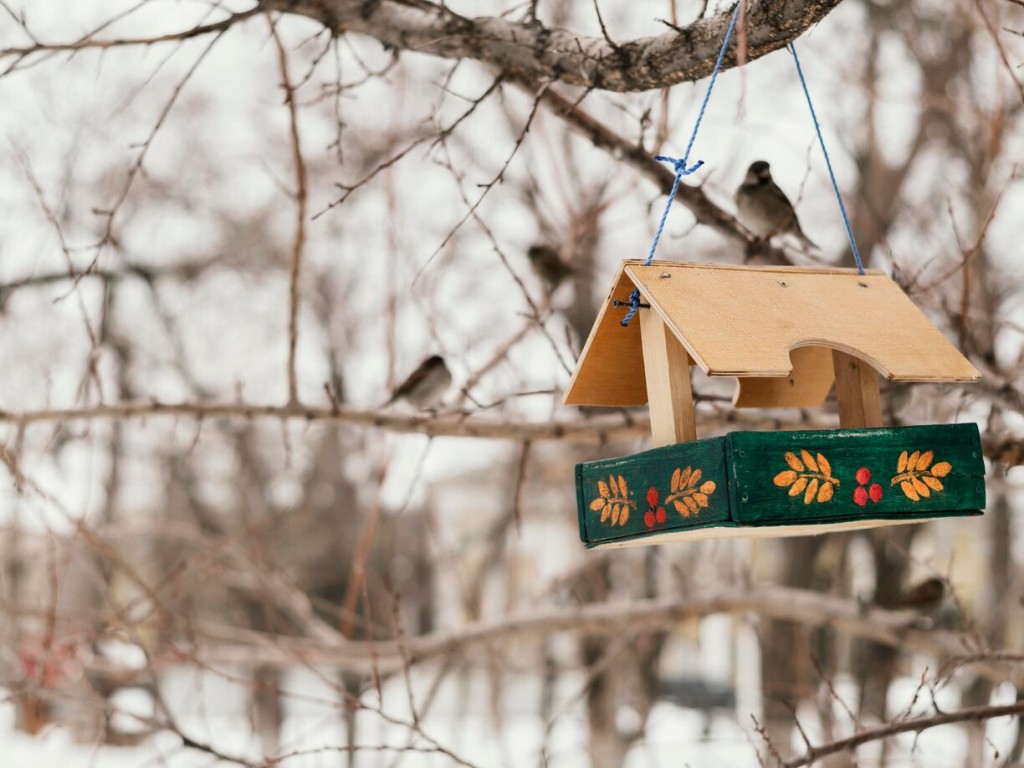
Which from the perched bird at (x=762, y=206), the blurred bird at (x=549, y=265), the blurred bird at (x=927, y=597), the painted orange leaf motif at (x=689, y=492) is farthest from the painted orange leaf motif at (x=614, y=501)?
the blurred bird at (x=927, y=597)

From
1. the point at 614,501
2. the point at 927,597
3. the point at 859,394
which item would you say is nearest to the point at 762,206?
the point at 859,394

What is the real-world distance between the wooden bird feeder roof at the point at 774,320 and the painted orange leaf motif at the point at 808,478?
154 millimetres

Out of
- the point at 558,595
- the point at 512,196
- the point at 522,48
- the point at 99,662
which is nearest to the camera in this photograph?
the point at 522,48

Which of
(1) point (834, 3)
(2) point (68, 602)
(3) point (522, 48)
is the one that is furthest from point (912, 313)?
(2) point (68, 602)

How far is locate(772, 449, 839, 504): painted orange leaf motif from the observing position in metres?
1.91

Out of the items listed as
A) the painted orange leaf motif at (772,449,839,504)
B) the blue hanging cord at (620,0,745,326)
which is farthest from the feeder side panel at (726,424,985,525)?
the blue hanging cord at (620,0,745,326)

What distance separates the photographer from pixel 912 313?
7.34 ft

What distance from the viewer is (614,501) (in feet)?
7.08

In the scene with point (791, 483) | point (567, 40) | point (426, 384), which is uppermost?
point (567, 40)

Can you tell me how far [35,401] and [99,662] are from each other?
1.90 m

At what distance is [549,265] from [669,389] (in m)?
2.55

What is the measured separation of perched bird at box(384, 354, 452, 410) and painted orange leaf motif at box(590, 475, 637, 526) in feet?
7.64

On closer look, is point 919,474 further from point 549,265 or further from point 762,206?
point 549,265

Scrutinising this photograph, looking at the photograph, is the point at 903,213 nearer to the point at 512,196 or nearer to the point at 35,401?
the point at 512,196
